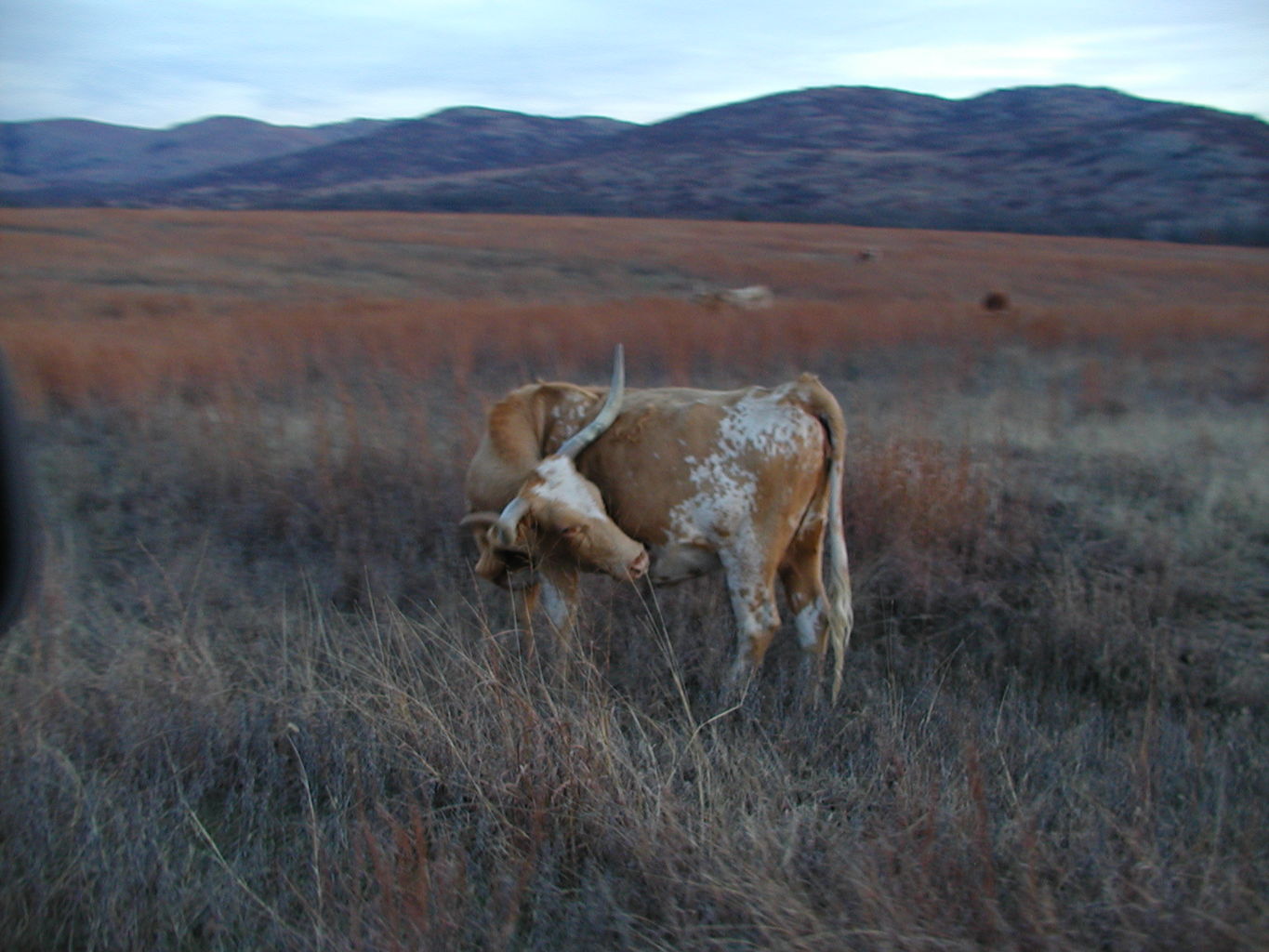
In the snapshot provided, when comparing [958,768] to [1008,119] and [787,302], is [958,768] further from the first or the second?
[1008,119]

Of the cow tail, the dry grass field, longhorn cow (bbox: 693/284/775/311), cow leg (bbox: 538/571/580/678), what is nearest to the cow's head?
cow leg (bbox: 538/571/580/678)

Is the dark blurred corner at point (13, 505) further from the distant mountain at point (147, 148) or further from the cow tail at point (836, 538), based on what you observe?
the distant mountain at point (147, 148)

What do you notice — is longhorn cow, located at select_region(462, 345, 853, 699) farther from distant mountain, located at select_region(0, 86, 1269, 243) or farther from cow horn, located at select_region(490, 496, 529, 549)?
distant mountain, located at select_region(0, 86, 1269, 243)

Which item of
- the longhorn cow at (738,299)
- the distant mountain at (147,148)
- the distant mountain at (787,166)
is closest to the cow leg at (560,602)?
the longhorn cow at (738,299)

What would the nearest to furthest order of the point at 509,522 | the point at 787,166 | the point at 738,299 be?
the point at 509,522
the point at 738,299
the point at 787,166

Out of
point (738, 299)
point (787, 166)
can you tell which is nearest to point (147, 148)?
point (787, 166)

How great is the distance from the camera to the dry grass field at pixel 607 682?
102 inches

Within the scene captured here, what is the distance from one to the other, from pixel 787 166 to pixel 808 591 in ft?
123

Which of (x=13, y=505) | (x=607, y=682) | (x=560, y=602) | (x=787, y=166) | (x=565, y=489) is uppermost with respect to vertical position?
(x=787, y=166)

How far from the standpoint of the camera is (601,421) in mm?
4430

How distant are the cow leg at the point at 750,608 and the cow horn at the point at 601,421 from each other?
837 mm

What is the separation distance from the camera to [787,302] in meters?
16.5

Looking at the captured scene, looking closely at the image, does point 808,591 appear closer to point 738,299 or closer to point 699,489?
point 699,489

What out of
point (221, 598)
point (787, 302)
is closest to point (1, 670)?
point (221, 598)
